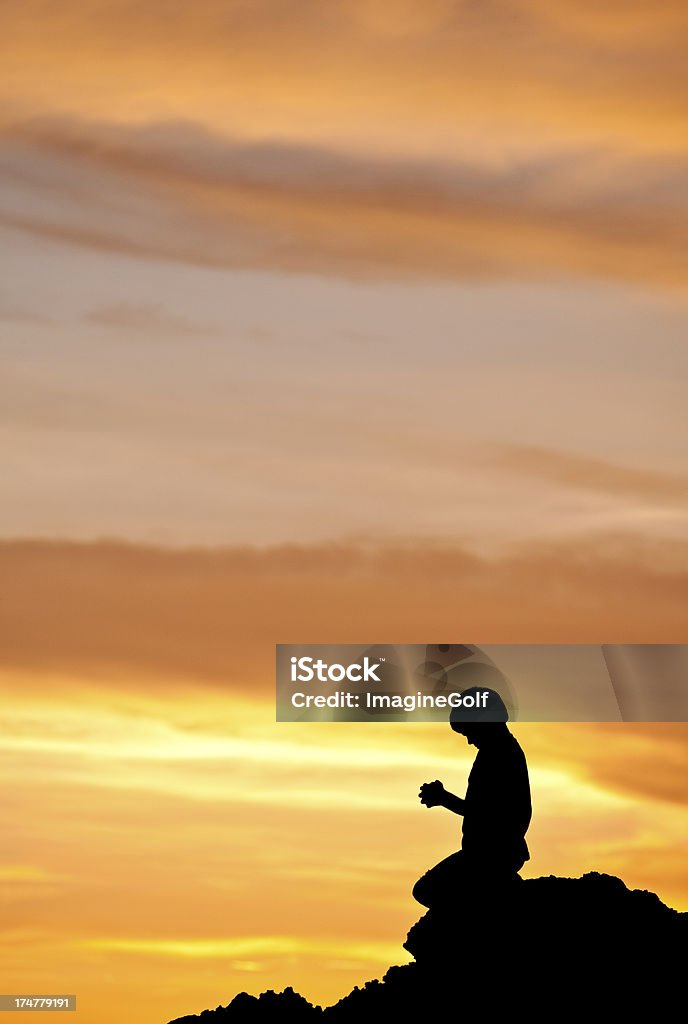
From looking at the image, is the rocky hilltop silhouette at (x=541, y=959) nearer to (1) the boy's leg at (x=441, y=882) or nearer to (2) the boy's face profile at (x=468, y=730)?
(1) the boy's leg at (x=441, y=882)

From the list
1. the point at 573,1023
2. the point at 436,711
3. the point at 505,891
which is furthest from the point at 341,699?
the point at 573,1023

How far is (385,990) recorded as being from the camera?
23.6 metres

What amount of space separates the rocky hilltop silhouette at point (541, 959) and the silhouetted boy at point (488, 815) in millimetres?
336

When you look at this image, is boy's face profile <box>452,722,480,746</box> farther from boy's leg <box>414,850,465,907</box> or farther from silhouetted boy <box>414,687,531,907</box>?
boy's leg <box>414,850,465,907</box>

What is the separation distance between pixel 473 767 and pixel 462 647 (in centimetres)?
171

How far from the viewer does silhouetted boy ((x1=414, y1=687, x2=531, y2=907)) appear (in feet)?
71.5

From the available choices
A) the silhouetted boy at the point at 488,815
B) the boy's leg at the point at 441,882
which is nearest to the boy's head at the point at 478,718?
the silhouetted boy at the point at 488,815

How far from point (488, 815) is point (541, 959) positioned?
2514mm

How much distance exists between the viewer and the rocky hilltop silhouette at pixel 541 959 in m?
22.5

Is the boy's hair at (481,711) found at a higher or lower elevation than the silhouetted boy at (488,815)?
higher

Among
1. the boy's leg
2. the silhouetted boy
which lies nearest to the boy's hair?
the silhouetted boy

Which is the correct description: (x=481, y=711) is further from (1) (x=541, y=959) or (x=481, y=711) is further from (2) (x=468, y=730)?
(1) (x=541, y=959)

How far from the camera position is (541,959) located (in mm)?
22641

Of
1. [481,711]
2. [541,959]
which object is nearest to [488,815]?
[481,711]
